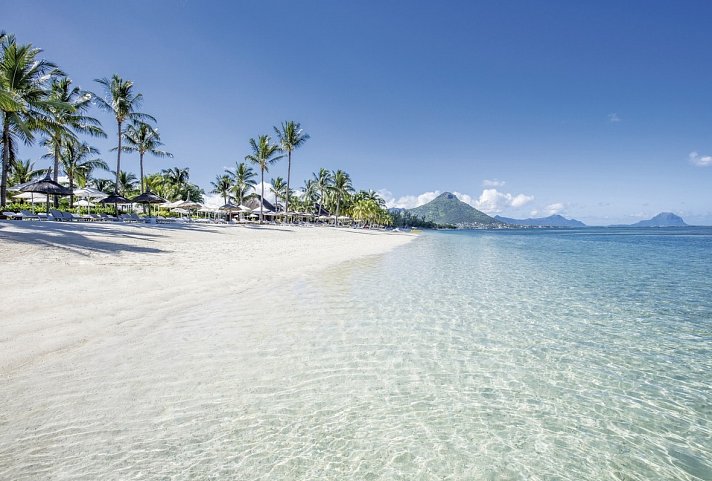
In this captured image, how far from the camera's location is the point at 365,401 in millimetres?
3910

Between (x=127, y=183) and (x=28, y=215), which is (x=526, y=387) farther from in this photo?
(x=127, y=183)

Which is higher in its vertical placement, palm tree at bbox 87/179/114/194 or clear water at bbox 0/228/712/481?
palm tree at bbox 87/179/114/194

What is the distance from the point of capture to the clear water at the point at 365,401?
9.41ft

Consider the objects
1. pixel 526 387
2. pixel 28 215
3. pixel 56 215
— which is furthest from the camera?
pixel 56 215

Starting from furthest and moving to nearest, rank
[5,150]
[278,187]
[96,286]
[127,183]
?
[278,187] → [127,183] → [5,150] → [96,286]

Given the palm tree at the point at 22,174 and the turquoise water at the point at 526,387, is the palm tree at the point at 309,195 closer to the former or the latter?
the palm tree at the point at 22,174

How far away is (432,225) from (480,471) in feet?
587

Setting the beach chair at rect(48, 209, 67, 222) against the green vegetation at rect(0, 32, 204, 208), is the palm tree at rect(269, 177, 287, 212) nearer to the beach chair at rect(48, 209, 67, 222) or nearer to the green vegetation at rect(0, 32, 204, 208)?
the green vegetation at rect(0, 32, 204, 208)

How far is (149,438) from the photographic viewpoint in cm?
305

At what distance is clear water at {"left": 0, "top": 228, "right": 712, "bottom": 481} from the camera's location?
2867 millimetres

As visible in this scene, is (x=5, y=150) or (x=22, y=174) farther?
(x=22, y=174)

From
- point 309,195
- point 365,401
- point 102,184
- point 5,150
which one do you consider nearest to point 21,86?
point 5,150

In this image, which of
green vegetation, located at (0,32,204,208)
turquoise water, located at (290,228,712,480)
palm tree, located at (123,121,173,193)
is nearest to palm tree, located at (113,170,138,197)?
green vegetation, located at (0,32,204,208)

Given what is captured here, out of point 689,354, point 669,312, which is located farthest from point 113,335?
point 669,312
